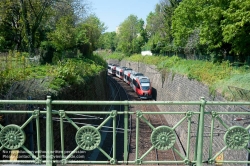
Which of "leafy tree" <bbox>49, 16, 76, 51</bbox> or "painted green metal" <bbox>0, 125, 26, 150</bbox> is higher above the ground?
"leafy tree" <bbox>49, 16, 76, 51</bbox>

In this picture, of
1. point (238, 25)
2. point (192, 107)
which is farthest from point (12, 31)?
point (238, 25)

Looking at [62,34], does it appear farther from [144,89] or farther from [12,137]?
[12,137]

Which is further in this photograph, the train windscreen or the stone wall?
the train windscreen

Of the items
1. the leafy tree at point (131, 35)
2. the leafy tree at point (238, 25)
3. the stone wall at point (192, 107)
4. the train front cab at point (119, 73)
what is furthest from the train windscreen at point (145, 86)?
the leafy tree at point (131, 35)

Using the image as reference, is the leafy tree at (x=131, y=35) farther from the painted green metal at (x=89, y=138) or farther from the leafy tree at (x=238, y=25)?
the painted green metal at (x=89, y=138)

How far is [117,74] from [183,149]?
107ft

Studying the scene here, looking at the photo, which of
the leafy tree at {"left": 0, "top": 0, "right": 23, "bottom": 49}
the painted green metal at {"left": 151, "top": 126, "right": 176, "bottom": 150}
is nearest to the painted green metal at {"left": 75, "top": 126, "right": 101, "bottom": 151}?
the painted green metal at {"left": 151, "top": 126, "right": 176, "bottom": 150}

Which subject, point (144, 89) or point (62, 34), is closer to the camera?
point (62, 34)

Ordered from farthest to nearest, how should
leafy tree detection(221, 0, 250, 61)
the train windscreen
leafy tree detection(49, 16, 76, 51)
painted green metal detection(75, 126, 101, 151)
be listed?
1. the train windscreen
2. leafy tree detection(49, 16, 76, 51)
3. leafy tree detection(221, 0, 250, 61)
4. painted green metal detection(75, 126, 101, 151)

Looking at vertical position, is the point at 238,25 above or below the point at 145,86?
above

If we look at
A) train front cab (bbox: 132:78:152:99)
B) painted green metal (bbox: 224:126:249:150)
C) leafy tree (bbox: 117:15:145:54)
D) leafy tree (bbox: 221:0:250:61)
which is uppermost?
leafy tree (bbox: 117:15:145:54)

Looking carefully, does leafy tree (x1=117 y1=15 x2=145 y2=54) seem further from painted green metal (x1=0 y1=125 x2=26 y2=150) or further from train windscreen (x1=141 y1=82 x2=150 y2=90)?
painted green metal (x1=0 y1=125 x2=26 y2=150)

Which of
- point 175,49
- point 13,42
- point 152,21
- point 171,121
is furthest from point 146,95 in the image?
point 152,21

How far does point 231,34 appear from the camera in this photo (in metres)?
13.8
